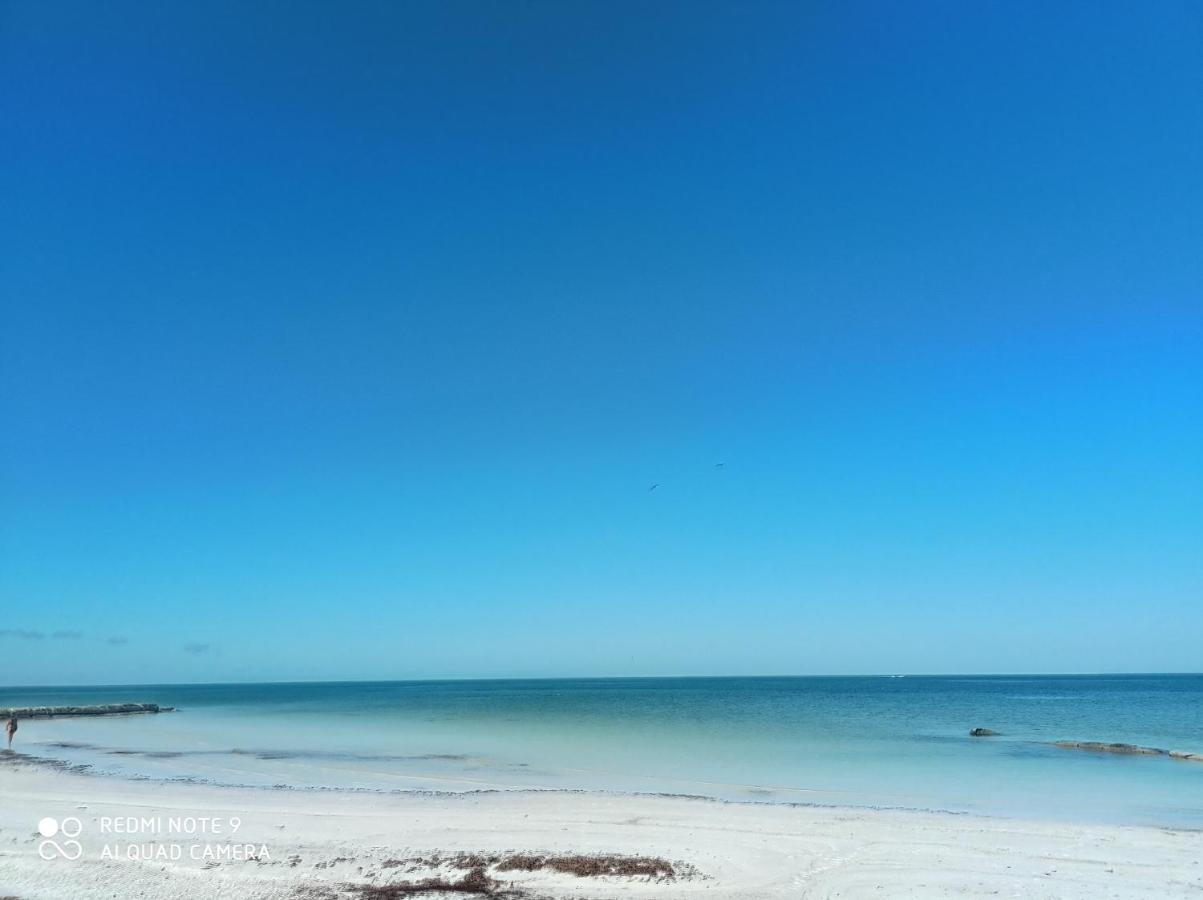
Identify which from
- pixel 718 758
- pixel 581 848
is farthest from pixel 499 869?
pixel 718 758

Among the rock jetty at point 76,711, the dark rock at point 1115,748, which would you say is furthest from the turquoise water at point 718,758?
the rock jetty at point 76,711

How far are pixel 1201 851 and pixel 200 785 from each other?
933 inches

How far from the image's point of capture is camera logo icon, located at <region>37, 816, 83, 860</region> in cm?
1340

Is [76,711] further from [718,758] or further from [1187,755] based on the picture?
[1187,755]

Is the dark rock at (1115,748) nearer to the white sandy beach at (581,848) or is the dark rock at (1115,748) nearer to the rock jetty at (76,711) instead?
the white sandy beach at (581,848)

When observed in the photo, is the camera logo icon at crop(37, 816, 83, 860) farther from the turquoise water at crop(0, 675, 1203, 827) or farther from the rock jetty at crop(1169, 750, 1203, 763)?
the rock jetty at crop(1169, 750, 1203, 763)

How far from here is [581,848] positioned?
45.7 feet

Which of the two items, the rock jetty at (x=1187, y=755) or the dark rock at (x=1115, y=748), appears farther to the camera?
the dark rock at (x=1115, y=748)

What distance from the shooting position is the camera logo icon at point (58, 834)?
1340 cm

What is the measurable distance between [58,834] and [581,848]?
32.9ft

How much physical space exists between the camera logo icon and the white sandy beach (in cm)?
13

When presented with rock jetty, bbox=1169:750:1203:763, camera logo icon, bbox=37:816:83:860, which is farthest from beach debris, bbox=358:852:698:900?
rock jetty, bbox=1169:750:1203:763

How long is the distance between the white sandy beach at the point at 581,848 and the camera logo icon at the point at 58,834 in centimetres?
13

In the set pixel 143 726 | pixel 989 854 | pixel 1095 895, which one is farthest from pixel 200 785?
pixel 143 726
